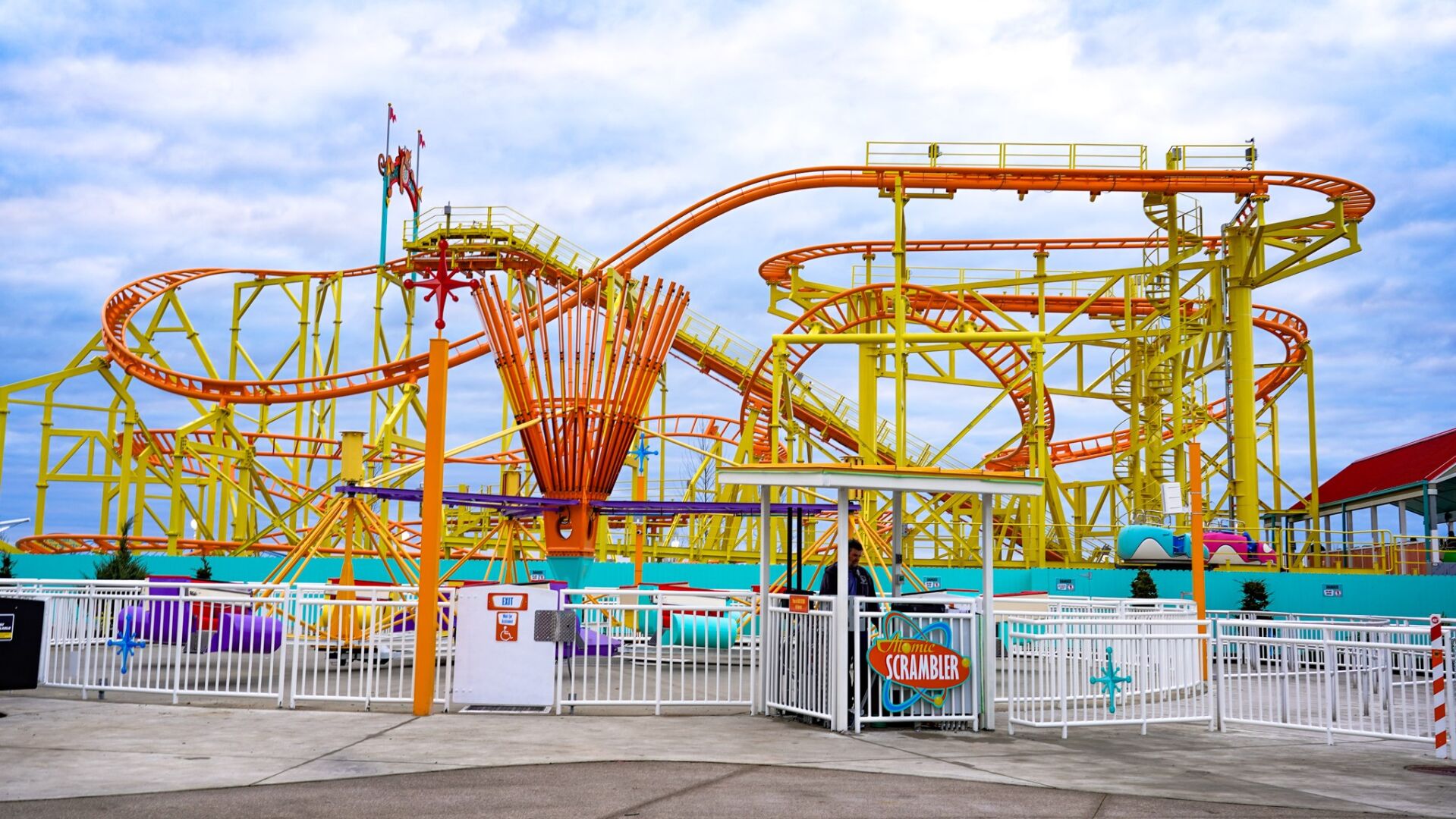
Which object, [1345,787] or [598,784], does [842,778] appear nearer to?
[598,784]

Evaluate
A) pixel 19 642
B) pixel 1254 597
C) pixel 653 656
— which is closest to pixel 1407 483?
pixel 1254 597

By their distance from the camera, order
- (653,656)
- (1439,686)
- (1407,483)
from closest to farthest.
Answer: (1439,686) → (653,656) → (1407,483)

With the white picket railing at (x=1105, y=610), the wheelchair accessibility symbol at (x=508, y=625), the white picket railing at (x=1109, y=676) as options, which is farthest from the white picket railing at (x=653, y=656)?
the white picket railing at (x=1105, y=610)

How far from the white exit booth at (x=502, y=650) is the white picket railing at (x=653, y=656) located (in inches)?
6.8

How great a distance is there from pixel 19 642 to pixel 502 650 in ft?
13.9

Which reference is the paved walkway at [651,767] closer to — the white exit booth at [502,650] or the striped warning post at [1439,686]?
the striped warning post at [1439,686]

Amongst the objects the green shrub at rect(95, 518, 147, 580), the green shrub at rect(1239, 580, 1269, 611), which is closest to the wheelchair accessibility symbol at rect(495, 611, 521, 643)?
the green shrub at rect(95, 518, 147, 580)

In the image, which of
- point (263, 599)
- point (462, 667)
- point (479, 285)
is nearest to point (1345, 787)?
point (462, 667)

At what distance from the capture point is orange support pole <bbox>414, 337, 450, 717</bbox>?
1149 centimetres

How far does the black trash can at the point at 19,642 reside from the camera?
36.5 ft

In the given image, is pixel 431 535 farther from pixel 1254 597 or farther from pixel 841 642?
pixel 1254 597

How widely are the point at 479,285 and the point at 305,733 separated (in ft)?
46.1

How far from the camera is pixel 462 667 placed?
11.8 metres

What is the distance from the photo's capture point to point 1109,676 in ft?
37.6
